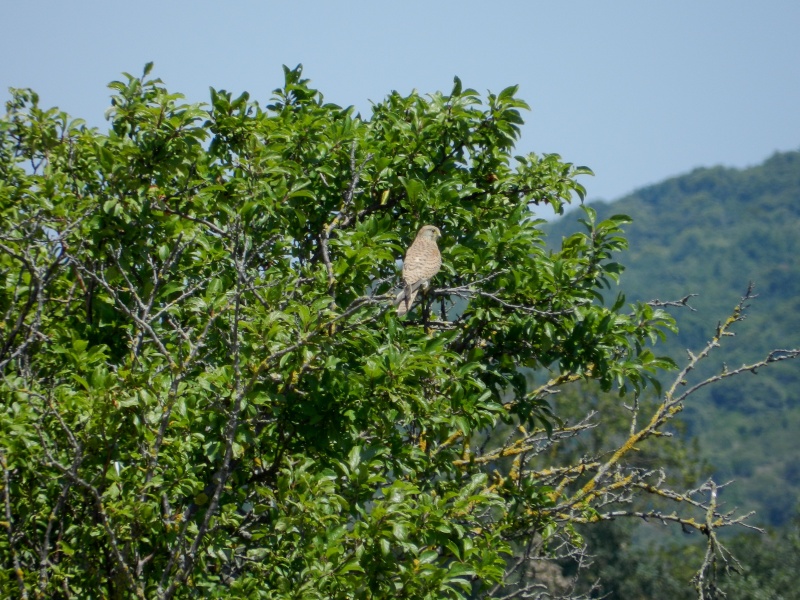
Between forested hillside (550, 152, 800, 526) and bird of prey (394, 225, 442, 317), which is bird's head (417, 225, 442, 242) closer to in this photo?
bird of prey (394, 225, 442, 317)

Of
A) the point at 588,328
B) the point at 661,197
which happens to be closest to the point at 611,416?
the point at 588,328

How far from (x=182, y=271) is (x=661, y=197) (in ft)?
352

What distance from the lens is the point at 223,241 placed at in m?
4.62

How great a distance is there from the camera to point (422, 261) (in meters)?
5.18

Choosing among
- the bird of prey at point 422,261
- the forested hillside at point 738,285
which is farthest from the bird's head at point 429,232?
the forested hillside at point 738,285

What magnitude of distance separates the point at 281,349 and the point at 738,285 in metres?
78.9

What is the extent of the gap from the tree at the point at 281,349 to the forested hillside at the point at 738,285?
33.9 m

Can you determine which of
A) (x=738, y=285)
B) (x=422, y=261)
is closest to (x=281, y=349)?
(x=422, y=261)

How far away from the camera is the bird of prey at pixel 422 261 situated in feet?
16.5

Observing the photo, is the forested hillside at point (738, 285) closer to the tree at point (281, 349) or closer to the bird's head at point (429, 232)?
the tree at point (281, 349)

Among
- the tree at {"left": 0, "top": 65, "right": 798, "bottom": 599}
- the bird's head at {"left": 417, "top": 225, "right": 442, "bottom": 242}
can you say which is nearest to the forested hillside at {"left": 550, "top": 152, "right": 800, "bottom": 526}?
the tree at {"left": 0, "top": 65, "right": 798, "bottom": 599}

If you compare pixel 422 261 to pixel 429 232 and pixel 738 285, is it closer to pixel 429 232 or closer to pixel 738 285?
pixel 429 232

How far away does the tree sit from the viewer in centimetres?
371

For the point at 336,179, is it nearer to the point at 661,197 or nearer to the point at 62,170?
the point at 62,170
